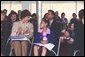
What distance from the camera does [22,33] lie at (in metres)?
7.76

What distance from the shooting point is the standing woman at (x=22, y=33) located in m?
7.64

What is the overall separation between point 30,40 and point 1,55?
779mm

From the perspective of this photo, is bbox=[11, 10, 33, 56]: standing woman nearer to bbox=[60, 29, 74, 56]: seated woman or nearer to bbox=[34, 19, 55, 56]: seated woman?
bbox=[34, 19, 55, 56]: seated woman

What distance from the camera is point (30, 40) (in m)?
7.75

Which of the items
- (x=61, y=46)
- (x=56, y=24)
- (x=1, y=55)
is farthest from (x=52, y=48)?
(x=1, y=55)

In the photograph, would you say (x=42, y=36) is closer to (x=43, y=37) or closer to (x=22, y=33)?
(x=43, y=37)

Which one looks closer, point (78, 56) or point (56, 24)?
point (78, 56)

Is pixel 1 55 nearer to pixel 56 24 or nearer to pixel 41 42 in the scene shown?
pixel 41 42

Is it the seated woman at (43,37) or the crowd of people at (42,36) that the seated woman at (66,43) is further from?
the seated woman at (43,37)

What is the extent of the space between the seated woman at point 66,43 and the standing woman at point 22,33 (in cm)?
77

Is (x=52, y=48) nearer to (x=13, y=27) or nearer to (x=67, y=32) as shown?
(x=67, y=32)

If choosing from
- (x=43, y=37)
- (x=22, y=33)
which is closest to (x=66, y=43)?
(x=43, y=37)

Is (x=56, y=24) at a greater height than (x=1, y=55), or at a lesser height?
greater

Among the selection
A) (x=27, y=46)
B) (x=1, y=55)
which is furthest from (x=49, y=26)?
(x=1, y=55)
